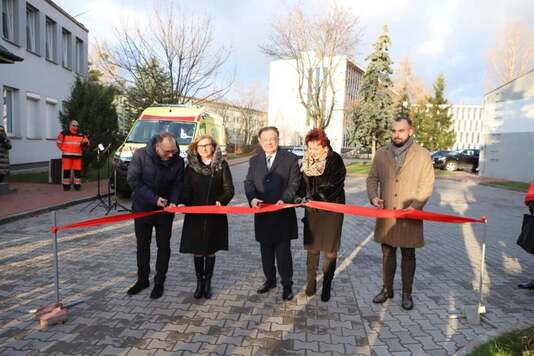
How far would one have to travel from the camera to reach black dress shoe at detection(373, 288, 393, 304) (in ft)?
15.1

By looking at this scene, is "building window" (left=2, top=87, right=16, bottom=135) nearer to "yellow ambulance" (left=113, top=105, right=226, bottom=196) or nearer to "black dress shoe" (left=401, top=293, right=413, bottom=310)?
"yellow ambulance" (left=113, top=105, right=226, bottom=196)

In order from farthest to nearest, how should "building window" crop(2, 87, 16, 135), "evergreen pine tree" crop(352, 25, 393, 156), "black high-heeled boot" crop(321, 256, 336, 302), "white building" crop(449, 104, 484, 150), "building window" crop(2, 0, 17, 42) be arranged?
"white building" crop(449, 104, 484, 150) < "evergreen pine tree" crop(352, 25, 393, 156) < "building window" crop(2, 87, 16, 135) < "building window" crop(2, 0, 17, 42) < "black high-heeled boot" crop(321, 256, 336, 302)

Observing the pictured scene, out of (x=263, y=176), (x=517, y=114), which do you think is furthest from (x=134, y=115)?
(x=263, y=176)

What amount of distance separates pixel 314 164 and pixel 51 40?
71.8 feet

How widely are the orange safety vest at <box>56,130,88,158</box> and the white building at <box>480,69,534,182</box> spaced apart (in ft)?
65.8

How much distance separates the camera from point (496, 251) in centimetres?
721

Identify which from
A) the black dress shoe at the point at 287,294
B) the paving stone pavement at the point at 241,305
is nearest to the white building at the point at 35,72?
the paving stone pavement at the point at 241,305

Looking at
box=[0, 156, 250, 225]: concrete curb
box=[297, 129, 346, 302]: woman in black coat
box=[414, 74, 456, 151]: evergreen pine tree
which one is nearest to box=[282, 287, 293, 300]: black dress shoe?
box=[297, 129, 346, 302]: woman in black coat

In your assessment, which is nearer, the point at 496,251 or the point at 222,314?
the point at 222,314

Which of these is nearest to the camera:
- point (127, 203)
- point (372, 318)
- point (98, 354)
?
point (98, 354)

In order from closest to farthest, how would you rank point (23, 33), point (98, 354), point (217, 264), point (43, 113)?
point (98, 354), point (217, 264), point (23, 33), point (43, 113)

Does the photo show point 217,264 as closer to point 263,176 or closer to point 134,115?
point 263,176

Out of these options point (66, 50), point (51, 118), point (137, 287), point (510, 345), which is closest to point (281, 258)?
point (137, 287)

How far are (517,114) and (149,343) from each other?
2346 cm
